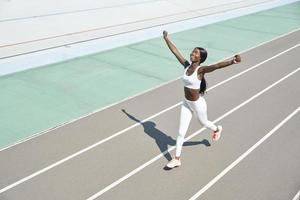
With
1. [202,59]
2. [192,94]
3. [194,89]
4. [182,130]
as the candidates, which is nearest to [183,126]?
[182,130]

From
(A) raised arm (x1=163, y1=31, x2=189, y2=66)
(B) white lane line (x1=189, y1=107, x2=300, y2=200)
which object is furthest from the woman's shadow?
(A) raised arm (x1=163, y1=31, x2=189, y2=66)

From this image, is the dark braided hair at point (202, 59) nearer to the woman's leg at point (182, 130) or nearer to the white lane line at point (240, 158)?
the woman's leg at point (182, 130)

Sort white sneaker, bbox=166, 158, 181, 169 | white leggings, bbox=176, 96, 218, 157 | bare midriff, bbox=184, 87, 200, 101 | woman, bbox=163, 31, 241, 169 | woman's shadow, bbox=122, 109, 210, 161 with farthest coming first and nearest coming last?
1. woman's shadow, bbox=122, 109, 210, 161
2. white sneaker, bbox=166, 158, 181, 169
3. white leggings, bbox=176, 96, 218, 157
4. bare midriff, bbox=184, 87, 200, 101
5. woman, bbox=163, 31, 241, 169

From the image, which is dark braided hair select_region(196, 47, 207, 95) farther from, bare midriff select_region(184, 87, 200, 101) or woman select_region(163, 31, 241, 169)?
bare midriff select_region(184, 87, 200, 101)

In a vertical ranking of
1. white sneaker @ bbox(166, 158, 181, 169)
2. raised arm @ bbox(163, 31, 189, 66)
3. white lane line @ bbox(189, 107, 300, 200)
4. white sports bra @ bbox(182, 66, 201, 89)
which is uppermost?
raised arm @ bbox(163, 31, 189, 66)

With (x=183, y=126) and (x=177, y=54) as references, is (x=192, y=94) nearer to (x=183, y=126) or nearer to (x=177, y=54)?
(x=183, y=126)

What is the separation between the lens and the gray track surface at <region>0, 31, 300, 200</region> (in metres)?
7.01

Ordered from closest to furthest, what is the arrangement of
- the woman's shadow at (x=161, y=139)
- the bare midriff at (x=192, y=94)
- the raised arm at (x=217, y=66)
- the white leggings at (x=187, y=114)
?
the raised arm at (x=217, y=66) < the bare midriff at (x=192, y=94) < the white leggings at (x=187, y=114) < the woman's shadow at (x=161, y=139)

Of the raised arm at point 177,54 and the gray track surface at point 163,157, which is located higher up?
the raised arm at point 177,54

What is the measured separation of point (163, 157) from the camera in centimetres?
813

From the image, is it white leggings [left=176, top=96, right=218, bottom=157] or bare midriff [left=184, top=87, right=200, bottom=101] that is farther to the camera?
white leggings [left=176, top=96, right=218, bottom=157]

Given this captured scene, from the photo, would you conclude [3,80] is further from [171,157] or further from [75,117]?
[171,157]

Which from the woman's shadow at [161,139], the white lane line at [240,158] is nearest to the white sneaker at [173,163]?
the woman's shadow at [161,139]

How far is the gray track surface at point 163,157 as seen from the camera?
23.0ft
